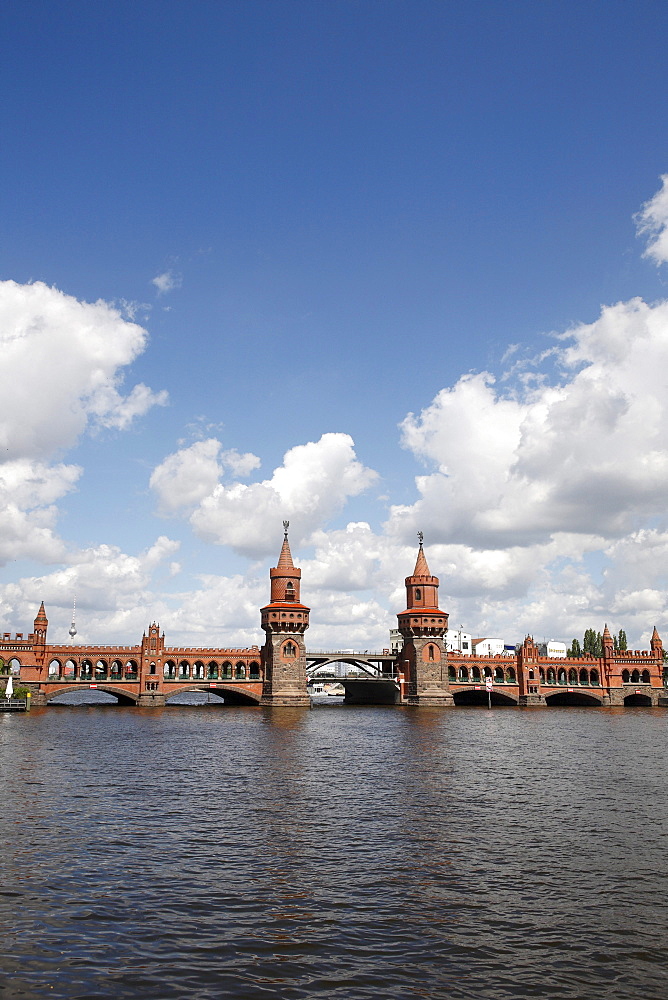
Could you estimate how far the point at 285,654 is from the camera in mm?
130875

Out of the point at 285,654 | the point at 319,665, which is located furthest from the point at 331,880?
the point at 319,665

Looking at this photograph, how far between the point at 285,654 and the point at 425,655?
2604cm

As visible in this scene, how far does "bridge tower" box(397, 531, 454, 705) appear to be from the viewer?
13850cm

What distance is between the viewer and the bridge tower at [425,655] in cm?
13850

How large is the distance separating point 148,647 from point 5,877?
106 meters

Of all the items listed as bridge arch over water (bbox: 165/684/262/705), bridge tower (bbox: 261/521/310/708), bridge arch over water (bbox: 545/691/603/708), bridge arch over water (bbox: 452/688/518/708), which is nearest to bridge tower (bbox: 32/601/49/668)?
bridge arch over water (bbox: 165/684/262/705)

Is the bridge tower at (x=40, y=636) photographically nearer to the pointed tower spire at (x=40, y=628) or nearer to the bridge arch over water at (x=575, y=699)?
the pointed tower spire at (x=40, y=628)

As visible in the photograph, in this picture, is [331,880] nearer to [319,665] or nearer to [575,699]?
[319,665]

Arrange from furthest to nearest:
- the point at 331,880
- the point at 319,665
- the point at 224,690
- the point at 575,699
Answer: the point at 575,699
the point at 319,665
the point at 224,690
the point at 331,880

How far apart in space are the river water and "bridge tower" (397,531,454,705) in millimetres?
84504

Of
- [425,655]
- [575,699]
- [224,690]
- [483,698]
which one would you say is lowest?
[575,699]

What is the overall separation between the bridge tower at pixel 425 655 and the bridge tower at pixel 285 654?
19.8 meters

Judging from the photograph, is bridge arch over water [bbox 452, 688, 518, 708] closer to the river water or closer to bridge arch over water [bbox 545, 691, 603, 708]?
bridge arch over water [bbox 545, 691, 603, 708]

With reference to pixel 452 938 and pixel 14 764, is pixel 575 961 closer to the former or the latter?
pixel 452 938
